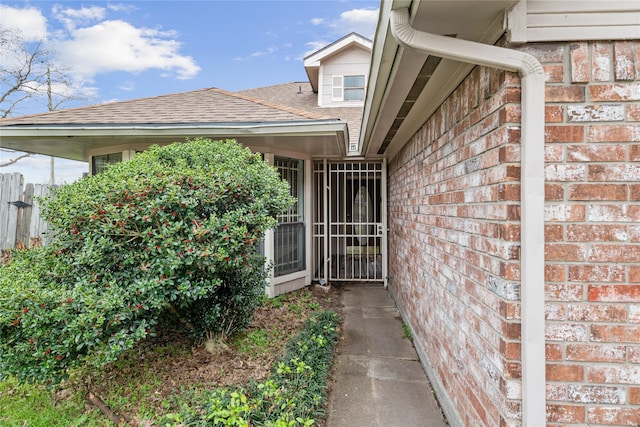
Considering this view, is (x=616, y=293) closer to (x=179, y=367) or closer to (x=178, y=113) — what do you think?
(x=179, y=367)

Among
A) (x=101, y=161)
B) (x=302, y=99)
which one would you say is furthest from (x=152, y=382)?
(x=302, y=99)

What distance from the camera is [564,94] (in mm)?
1547

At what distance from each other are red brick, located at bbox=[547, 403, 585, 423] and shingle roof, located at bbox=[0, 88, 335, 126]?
3946 mm

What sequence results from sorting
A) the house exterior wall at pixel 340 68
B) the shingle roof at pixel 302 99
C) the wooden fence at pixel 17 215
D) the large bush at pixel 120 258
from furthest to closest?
the house exterior wall at pixel 340 68 < the shingle roof at pixel 302 99 < the wooden fence at pixel 17 215 < the large bush at pixel 120 258

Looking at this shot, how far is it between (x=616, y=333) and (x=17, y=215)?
28.4 ft

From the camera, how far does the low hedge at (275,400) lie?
226 centimetres

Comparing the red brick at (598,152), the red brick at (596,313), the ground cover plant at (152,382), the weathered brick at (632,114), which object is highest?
the weathered brick at (632,114)

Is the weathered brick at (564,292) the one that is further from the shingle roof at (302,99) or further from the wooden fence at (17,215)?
the wooden fence at (17,215)

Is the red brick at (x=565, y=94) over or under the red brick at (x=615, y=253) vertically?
over

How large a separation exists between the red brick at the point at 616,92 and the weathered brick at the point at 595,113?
0.03m

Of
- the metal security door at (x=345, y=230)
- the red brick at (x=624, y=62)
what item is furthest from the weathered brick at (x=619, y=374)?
the metal security door at (x=345, y=230)

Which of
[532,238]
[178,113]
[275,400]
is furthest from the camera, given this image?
[178,113]

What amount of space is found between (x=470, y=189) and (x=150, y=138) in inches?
179

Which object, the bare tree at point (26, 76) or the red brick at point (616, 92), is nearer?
the red brick at point (616, 92)
